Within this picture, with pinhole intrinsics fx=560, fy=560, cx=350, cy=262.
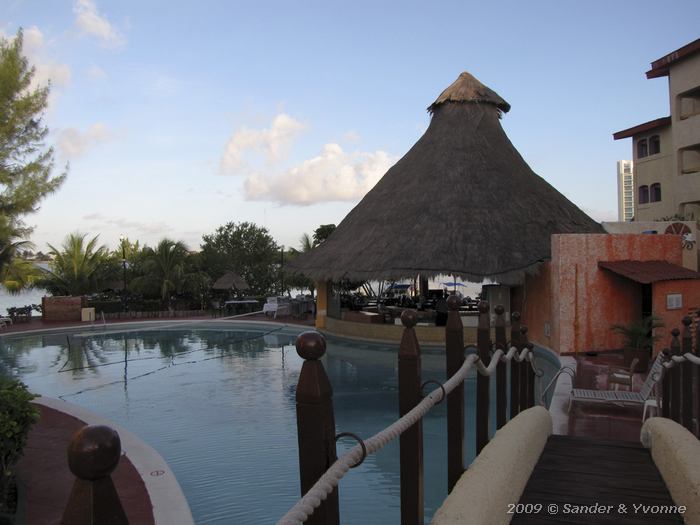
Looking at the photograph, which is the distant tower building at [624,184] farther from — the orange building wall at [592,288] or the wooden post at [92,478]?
the wooden post at [92,478]

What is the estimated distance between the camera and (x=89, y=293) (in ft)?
95.0

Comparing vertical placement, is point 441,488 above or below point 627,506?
below

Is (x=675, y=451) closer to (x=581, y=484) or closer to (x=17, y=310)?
(x=581, y=484)

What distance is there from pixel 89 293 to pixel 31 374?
16.2 meters

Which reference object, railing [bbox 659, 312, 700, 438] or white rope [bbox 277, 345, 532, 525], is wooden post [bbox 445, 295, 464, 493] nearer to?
white rope [bbox 277, 345, 532, 525]

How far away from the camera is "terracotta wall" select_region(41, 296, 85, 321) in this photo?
991 inches

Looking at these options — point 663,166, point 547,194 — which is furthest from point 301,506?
point 663,166

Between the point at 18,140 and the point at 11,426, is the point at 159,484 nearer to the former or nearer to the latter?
the point at 11,426

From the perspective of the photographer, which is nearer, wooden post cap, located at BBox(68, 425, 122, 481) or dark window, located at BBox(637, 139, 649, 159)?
wooden post cap, located at BBox(68, 425, 122, 481)

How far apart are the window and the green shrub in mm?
27506

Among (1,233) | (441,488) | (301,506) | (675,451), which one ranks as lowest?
(441,488)

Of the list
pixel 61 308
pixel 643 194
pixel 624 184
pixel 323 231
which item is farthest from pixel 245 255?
pixel 624 184

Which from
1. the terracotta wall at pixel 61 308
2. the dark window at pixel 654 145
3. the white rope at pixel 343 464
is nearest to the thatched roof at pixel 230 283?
the terracotta wall at pixel 61 308

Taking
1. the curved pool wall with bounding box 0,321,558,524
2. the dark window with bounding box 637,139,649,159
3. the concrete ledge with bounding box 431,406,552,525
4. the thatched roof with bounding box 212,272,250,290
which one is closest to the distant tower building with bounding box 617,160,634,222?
the dark window with bounding box 637,139,649,159
